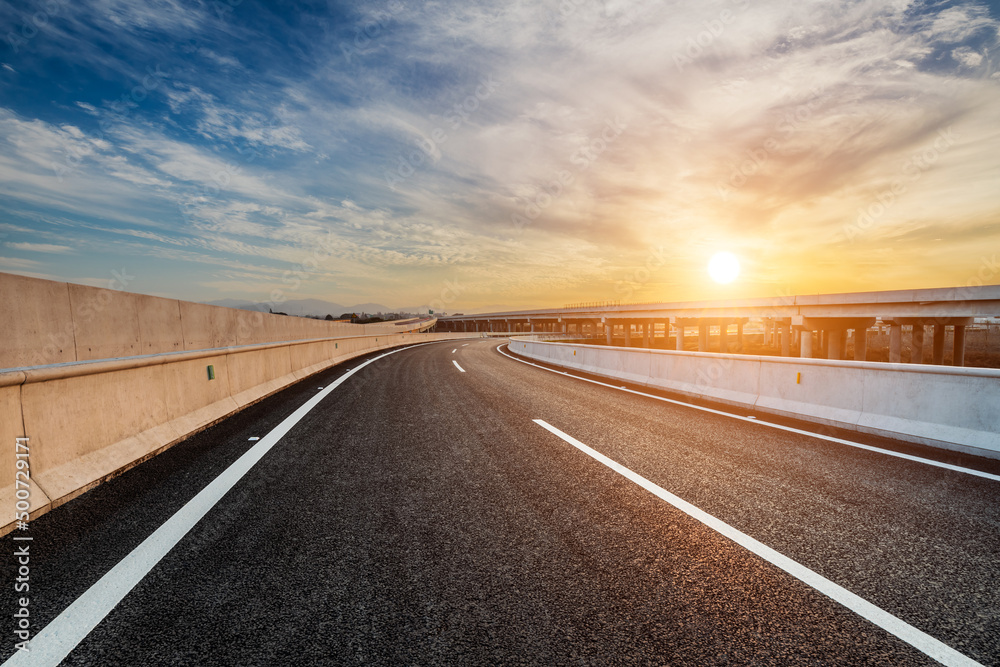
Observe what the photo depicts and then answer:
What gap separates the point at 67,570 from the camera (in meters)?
2.93

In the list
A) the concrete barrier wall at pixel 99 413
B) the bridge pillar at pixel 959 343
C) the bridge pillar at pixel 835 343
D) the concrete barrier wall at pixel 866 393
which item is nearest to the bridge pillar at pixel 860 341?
the bridge pillar at pixel 835 343

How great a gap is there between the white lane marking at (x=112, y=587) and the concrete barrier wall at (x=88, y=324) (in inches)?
103

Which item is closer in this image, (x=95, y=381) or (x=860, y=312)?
(x=95, y=381)

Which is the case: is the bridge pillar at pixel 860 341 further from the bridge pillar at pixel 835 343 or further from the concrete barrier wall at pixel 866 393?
the concrete barrier wall at pixel 866 393

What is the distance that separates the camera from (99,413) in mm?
4793

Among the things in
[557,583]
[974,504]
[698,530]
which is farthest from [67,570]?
[974,504]

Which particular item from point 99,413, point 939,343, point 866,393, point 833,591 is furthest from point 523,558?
point 939,343

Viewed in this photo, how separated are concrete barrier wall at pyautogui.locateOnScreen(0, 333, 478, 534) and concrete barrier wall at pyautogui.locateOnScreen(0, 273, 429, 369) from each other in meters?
0.80

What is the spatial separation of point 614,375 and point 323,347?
11.3m

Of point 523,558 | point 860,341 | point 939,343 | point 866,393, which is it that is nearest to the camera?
point 523,558

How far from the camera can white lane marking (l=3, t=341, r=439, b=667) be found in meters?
2.20

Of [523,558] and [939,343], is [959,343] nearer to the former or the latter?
[939,343]

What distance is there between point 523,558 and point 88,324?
623 centimetres

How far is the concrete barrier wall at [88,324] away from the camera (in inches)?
194
